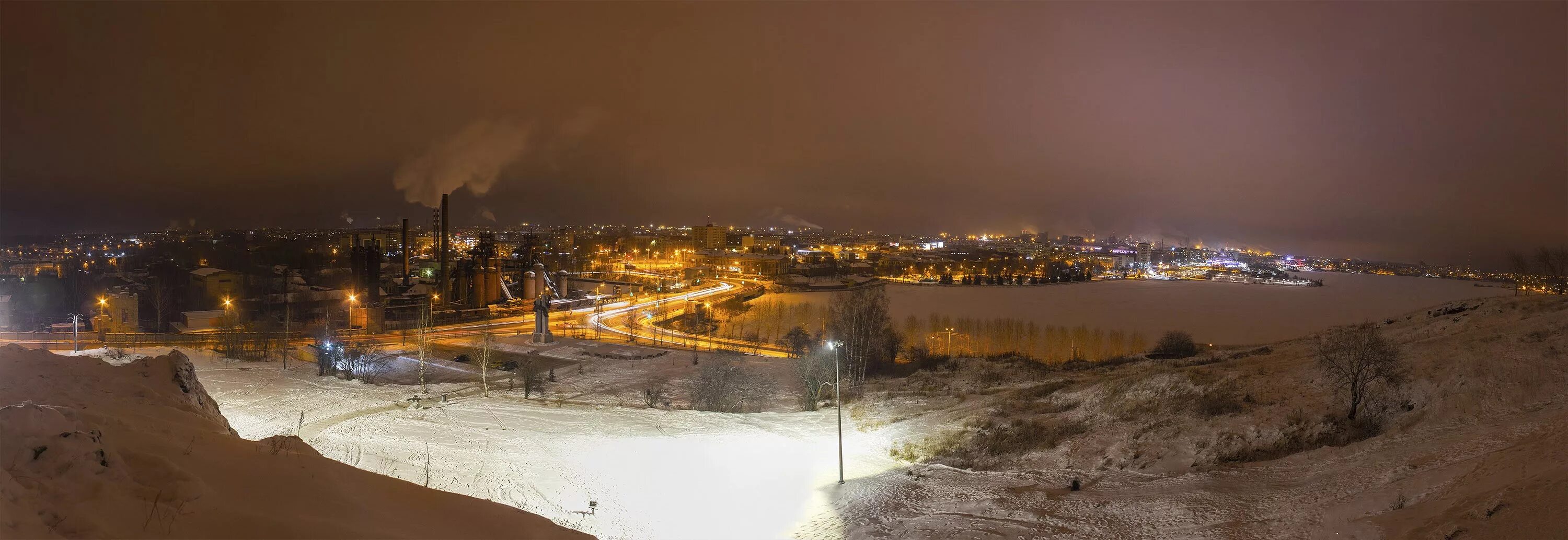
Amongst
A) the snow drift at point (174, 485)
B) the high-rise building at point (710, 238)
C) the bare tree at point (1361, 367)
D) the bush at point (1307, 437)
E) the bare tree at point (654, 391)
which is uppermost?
the high-rise building at point (710, 238)

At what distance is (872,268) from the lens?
116625 mm

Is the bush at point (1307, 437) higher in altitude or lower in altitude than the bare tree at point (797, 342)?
higher

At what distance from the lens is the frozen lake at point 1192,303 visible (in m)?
56.7

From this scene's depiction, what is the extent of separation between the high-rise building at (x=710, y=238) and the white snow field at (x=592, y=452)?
130500 millimetres

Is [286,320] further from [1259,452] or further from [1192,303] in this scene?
[1192,303]

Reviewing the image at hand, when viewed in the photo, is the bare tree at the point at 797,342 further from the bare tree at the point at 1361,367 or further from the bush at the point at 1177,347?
the bare tree at the point at 1361,367

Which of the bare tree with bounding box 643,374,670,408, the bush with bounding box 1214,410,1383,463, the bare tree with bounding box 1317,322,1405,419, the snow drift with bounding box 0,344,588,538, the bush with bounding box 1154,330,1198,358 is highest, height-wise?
the snow drift with bounding box 0,344,588,538

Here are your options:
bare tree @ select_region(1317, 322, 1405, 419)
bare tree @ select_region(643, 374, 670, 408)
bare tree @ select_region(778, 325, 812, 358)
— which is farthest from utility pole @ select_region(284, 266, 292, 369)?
bare tree @ select_region(1317, 322, 1405, 419)

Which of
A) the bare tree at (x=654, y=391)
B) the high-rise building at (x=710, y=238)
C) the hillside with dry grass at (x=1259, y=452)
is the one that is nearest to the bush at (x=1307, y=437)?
the hillside with dry grass at (x=1259, y=452)

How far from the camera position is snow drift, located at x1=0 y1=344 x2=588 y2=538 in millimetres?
4012

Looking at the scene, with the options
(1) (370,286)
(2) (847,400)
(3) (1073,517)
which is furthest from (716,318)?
(3) (1073,517)

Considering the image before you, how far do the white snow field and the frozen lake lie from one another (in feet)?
128

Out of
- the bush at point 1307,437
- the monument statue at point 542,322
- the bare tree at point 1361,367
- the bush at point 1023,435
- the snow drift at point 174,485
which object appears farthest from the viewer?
the monument statue at point 542,322

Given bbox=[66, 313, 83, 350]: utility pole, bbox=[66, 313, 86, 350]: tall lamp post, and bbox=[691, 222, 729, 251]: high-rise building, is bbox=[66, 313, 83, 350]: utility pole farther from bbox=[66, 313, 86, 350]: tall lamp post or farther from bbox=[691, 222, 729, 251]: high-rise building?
bbox=[691, 222, 729, 251]: high-rise building
